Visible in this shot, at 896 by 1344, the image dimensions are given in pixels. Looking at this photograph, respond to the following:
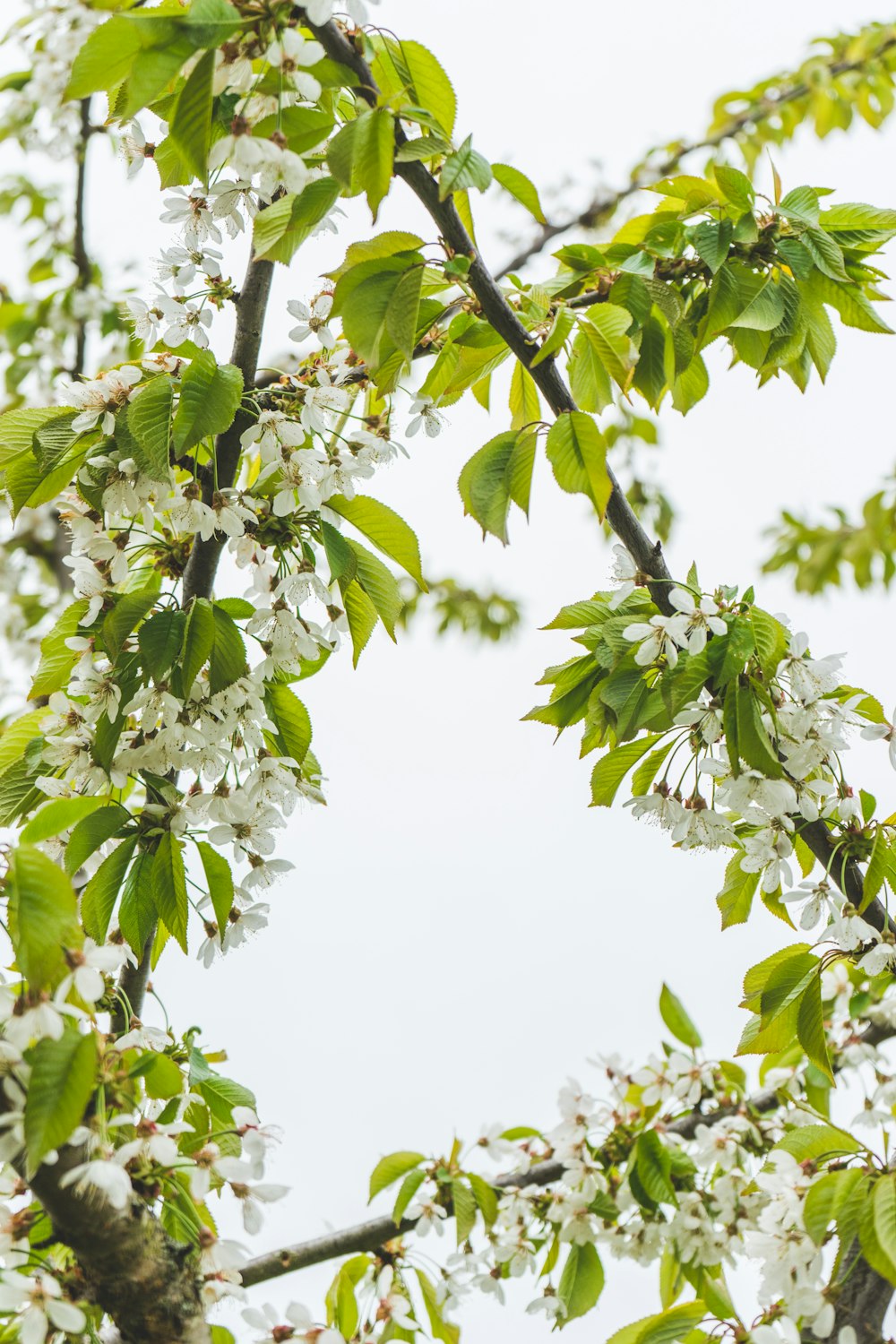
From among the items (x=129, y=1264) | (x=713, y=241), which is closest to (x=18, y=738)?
(x=129, y=1264)

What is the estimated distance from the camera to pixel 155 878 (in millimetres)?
1043

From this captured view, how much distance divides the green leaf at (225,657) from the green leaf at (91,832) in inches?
5.8

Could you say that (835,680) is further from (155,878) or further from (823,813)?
(155,878)

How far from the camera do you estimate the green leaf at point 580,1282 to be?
148cm

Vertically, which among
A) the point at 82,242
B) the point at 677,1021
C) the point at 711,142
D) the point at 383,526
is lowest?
the point at 677,1021

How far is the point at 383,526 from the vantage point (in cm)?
105

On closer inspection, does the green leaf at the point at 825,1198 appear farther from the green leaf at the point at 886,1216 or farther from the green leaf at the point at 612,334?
the green leaf at the point at 612,334

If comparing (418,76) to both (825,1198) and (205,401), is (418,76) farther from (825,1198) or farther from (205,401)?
(825,1198)

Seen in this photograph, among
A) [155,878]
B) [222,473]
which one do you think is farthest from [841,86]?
[155,878]

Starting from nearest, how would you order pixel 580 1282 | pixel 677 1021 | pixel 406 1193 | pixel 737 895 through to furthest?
1. pixel 737 895
2. pixel 406 1193
3. pixel 580 1282
4. pixel 677 1021

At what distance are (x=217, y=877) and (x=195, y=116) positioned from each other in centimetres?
68

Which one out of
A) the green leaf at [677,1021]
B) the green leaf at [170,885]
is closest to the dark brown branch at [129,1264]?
the green leaf at [170,885]

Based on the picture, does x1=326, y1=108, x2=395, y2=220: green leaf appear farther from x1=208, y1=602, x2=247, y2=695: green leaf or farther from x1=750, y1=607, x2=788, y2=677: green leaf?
x1=750, y1=607, x2=788, y2=677: green leaf

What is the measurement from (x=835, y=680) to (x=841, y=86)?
2084mm
